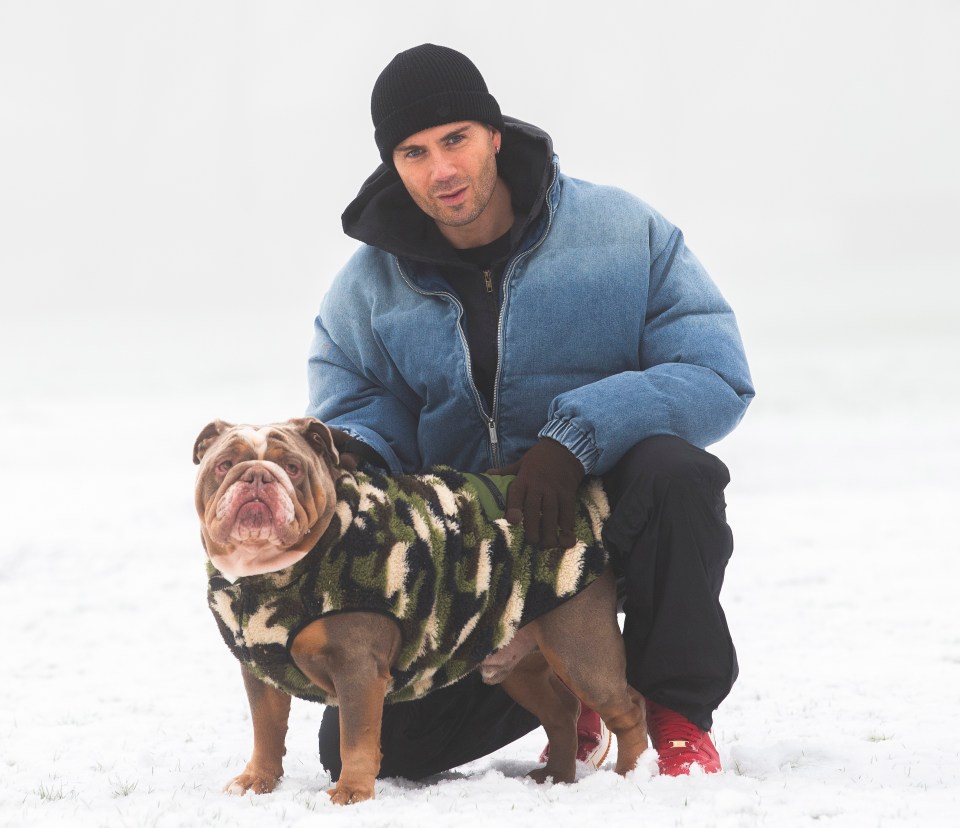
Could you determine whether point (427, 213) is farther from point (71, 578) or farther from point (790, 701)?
point (71, 578)

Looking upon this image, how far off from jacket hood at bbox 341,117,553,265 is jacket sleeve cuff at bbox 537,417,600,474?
2.67ft

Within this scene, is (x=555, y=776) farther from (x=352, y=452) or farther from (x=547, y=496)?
(x=352, y=452)

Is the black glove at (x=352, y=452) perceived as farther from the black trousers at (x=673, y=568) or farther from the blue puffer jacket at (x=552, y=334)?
the black trousers at (x=673, y=568)

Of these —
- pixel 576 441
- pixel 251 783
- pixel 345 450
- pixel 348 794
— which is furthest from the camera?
pixel 345 450

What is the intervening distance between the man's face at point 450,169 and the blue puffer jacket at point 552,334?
18 centimetres

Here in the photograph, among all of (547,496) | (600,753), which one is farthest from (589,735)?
(547,496)

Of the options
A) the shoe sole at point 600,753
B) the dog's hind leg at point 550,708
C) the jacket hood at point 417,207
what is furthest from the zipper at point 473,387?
the shoe sole at point 600,753

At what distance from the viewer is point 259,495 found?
2.87 meters

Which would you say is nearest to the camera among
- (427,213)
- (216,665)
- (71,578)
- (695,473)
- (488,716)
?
(695,473)

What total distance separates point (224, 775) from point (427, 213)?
2.03 meters

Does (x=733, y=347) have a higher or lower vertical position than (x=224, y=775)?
higher

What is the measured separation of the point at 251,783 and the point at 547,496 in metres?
1.19

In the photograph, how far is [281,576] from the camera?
3029 millimetres

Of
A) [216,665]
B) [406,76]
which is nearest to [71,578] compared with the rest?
[216,665]
